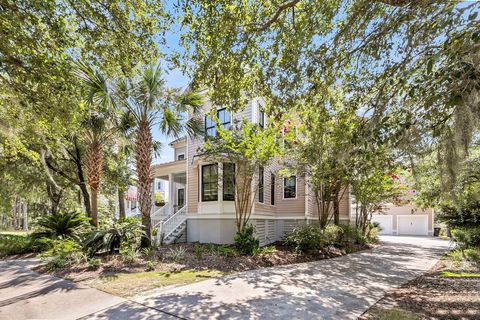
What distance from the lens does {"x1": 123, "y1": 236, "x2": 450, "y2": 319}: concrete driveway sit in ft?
14.3

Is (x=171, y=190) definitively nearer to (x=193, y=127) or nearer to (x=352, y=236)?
(x=193, y=127)

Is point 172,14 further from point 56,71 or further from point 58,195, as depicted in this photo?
point 58,195

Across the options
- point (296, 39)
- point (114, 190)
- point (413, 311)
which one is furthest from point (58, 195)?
point (413, 311)

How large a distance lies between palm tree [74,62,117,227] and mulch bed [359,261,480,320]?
8.70m

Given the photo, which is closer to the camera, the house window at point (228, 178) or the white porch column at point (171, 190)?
the house window at point (228, 178)

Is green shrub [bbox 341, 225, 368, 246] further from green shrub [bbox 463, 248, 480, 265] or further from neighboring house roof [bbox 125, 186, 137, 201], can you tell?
neighboring house roof [bbox 125, 186, 137, 201]

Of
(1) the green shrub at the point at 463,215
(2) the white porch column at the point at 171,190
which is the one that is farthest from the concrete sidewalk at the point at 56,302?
(2) the white porch column at the point at 171,190

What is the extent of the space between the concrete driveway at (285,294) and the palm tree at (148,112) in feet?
14.2

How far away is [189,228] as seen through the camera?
1327 centimetres

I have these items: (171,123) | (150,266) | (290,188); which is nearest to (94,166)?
(171,123)

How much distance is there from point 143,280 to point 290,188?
10.8 meters

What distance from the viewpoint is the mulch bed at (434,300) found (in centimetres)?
436

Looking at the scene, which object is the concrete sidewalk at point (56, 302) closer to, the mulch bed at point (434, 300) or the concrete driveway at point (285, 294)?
the concrete driveway at point (285, 294)

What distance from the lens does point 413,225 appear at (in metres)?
28.4
